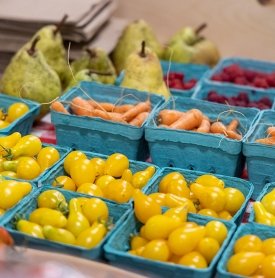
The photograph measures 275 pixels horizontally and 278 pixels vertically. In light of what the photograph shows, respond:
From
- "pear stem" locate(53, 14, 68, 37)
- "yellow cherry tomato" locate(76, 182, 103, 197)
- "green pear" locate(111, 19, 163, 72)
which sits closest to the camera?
"yellow cherry tomato" locate(76, 182, 103, 197)

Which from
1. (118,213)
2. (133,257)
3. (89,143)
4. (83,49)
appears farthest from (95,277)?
(83,49)

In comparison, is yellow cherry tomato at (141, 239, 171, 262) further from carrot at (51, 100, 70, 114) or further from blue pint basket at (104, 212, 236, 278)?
carrot at (51, 100, 70, 114)

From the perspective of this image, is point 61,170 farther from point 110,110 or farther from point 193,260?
point 193,260

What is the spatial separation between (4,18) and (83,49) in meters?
0.28

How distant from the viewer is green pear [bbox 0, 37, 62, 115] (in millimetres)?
1837

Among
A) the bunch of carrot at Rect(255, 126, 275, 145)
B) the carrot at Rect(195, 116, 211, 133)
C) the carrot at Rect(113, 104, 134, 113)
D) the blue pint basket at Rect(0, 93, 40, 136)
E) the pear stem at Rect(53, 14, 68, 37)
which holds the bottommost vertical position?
the blue pint basket at Rect(0, 93, 40, 136)

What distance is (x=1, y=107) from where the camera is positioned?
1807 millimetres

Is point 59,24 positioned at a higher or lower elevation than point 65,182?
higher

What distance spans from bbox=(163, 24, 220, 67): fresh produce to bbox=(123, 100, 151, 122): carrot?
0.64 meters

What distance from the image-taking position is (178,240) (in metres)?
1.12

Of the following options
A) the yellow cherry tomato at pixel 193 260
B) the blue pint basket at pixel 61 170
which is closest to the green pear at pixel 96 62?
the blue pint basket at pixel 61 170

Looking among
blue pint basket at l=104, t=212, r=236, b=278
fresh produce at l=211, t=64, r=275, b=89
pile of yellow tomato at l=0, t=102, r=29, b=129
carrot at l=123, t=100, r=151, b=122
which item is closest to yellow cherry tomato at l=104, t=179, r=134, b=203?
blue pint basket at l=104, t=212, r=236, b=278

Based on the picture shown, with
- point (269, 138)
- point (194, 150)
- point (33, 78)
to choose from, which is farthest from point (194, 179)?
point (33, 78)

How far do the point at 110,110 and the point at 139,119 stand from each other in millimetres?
106
